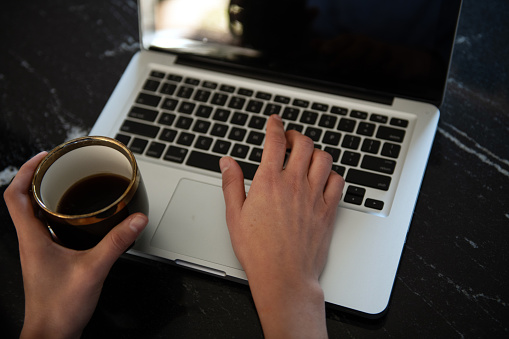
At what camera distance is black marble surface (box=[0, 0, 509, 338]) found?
2.05 ft

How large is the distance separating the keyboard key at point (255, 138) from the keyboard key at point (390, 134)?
0.56ft

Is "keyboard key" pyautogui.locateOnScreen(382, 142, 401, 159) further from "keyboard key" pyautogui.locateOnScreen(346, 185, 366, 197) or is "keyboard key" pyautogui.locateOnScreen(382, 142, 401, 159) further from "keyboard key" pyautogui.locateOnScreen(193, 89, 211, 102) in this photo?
"keyboard key" pyautogui.locateOnScreen(193, 89, 211, 102)

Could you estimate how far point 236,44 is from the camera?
0.80 metres

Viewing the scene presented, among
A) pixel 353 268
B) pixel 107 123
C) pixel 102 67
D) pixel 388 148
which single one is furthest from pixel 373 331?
pixel 102 67

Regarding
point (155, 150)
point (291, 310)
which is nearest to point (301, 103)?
point (155, 150)

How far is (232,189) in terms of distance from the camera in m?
0.64

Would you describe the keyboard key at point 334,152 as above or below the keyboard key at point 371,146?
below

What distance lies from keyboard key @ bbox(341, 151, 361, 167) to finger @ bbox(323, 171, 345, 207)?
52mm

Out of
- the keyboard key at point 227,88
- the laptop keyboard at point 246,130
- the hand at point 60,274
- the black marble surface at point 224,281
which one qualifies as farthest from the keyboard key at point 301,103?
the hand at point 60,274

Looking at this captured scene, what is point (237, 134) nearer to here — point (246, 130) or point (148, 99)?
point (246, 130)

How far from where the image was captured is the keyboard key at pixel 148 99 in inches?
31.4

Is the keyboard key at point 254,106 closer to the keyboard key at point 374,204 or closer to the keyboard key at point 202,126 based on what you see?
the keyboard key at point 202,126

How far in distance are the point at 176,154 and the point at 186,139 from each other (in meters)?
0.03

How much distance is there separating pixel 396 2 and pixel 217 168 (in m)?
0.34
